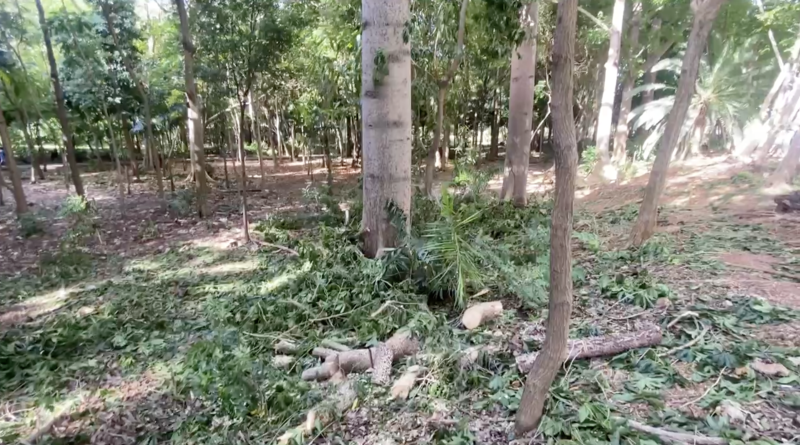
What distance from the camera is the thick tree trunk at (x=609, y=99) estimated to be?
368 inches

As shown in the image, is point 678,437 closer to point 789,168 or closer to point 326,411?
point 326,411

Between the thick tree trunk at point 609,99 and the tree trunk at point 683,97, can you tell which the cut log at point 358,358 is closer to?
the tree trunk at point 683,97

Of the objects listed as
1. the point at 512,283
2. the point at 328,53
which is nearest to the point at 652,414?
the point at 512,283

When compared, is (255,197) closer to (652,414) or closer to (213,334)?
(213,334)

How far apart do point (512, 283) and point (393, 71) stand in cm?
226

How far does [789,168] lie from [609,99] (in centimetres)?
374

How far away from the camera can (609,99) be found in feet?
33.0

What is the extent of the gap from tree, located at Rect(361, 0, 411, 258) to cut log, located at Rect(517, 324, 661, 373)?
2196mm

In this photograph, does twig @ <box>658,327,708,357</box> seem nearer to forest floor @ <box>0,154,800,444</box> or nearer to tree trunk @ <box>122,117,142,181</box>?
forest floor @ <box>0,154,800,444</box>

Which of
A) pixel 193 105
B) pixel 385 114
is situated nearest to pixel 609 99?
pixel 385 114

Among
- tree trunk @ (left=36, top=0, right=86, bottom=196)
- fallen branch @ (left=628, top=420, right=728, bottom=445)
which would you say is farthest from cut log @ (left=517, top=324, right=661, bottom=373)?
tree trunk @ (left=36, top=0, right=86, bottom=196)

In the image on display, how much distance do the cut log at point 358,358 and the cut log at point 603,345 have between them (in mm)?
805

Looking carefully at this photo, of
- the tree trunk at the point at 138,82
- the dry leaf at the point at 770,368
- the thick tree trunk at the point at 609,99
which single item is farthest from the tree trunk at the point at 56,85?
the thick tree trunk at the point at 609,99

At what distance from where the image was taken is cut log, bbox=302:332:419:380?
3.03m
